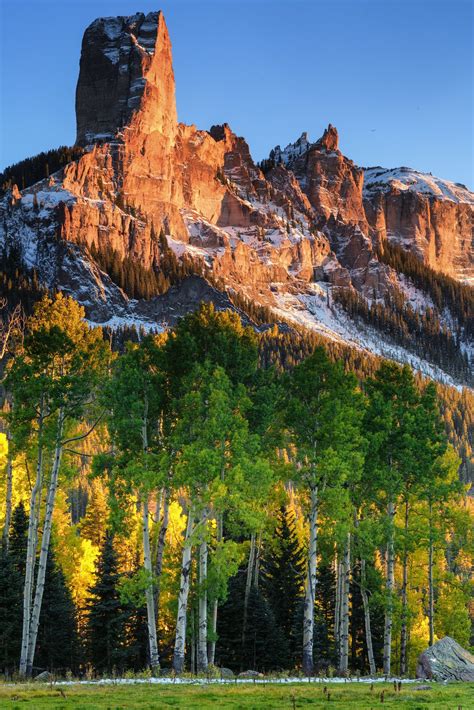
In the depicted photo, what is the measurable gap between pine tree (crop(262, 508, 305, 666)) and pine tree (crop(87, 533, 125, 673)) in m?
9.20

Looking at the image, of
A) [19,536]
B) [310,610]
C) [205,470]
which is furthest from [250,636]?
[205,470]

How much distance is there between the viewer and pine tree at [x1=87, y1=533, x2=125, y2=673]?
37.0m

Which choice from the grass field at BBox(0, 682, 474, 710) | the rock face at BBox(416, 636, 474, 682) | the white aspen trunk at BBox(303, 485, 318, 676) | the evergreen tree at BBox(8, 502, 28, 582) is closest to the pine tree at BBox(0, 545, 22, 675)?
the evergreen tree at BBox(8, 502, 28, 582)

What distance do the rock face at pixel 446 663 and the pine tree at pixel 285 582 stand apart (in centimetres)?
1306

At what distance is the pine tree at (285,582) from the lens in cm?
4325

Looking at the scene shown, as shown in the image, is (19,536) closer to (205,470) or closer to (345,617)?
(205,470)

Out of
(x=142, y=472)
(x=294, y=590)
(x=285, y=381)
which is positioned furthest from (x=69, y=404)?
(x=294, y=590)

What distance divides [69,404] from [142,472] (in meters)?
4.93

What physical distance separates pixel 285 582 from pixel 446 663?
658 inches

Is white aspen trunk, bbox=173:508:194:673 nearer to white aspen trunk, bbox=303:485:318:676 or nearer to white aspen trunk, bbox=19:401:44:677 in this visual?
white aspen trunk, bbox=303:485:318:676

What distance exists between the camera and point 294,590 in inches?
1730

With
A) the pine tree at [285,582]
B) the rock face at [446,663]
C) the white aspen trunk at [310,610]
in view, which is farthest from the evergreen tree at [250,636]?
the rock face at [446,663]

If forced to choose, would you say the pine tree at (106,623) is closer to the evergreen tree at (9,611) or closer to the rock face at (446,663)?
the evergreen tree at (9,611)

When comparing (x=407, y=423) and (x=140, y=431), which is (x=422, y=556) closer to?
(x=407, y=423)
